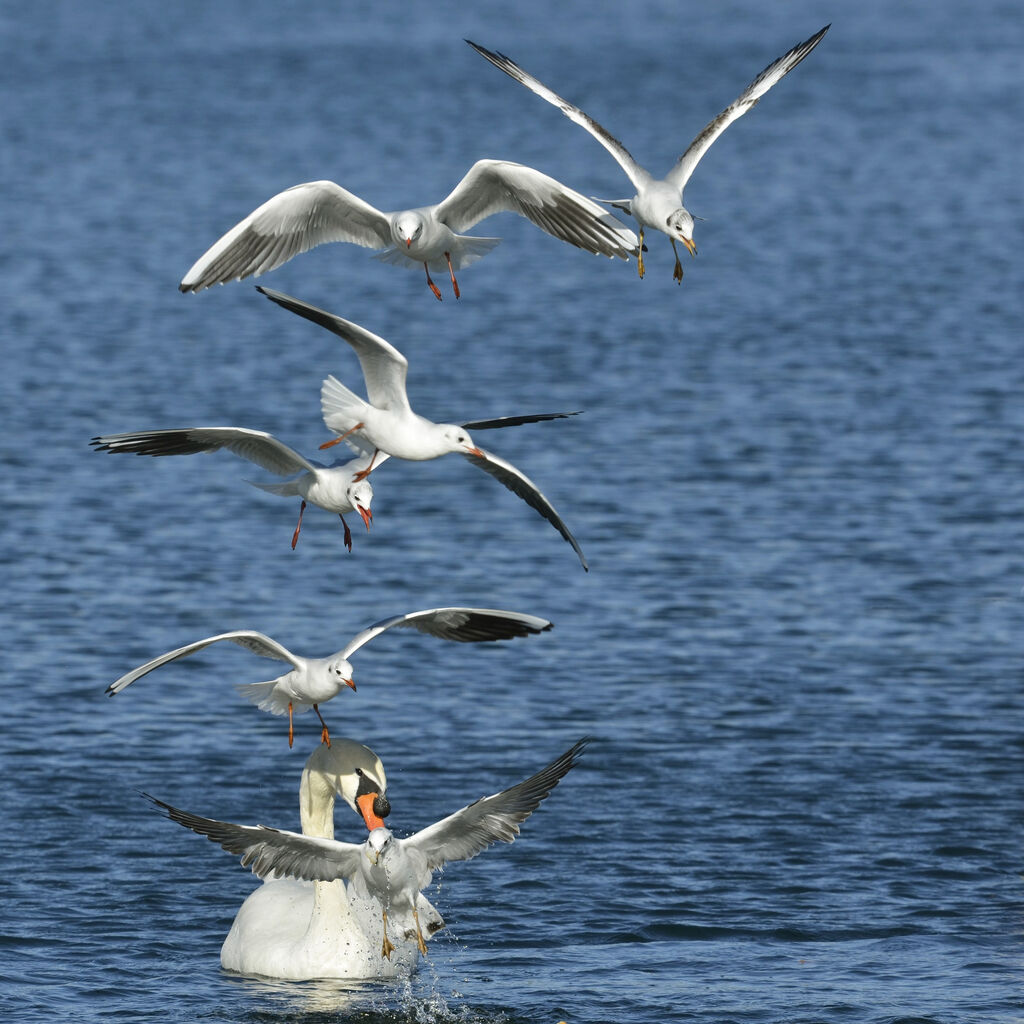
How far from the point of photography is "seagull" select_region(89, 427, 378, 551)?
14.3 metres

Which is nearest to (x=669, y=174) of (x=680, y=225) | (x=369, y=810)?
(x=680, y=225)

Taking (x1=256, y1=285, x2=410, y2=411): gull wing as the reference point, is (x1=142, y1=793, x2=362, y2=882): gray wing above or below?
below

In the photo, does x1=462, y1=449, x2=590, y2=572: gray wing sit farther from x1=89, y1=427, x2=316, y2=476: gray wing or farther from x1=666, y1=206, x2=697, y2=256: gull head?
x1=666, y1=206, x2=697, y2=256: gull head

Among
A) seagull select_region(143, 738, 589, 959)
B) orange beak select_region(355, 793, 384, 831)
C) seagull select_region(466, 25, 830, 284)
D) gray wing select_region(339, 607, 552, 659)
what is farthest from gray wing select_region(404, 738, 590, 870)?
seagull select_region(466, 25, 830, 284)

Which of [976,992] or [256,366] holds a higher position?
[256,366]

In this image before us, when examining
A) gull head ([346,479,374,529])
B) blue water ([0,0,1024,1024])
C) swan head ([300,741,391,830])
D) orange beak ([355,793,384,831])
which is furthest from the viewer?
blue water ([0,0,1024,1024])

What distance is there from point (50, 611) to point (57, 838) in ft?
28.5

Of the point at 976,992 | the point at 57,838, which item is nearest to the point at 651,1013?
the point at 976,992

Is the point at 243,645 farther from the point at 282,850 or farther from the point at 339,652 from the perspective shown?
the point at 282,850

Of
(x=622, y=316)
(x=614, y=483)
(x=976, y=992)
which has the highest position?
(x=622, y=316)

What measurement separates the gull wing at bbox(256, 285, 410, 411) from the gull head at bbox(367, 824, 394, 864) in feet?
9.72

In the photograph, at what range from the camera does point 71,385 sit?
1758 inches

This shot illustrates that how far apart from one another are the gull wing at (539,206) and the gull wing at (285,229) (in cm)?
60

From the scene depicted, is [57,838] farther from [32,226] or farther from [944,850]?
[32,226]
